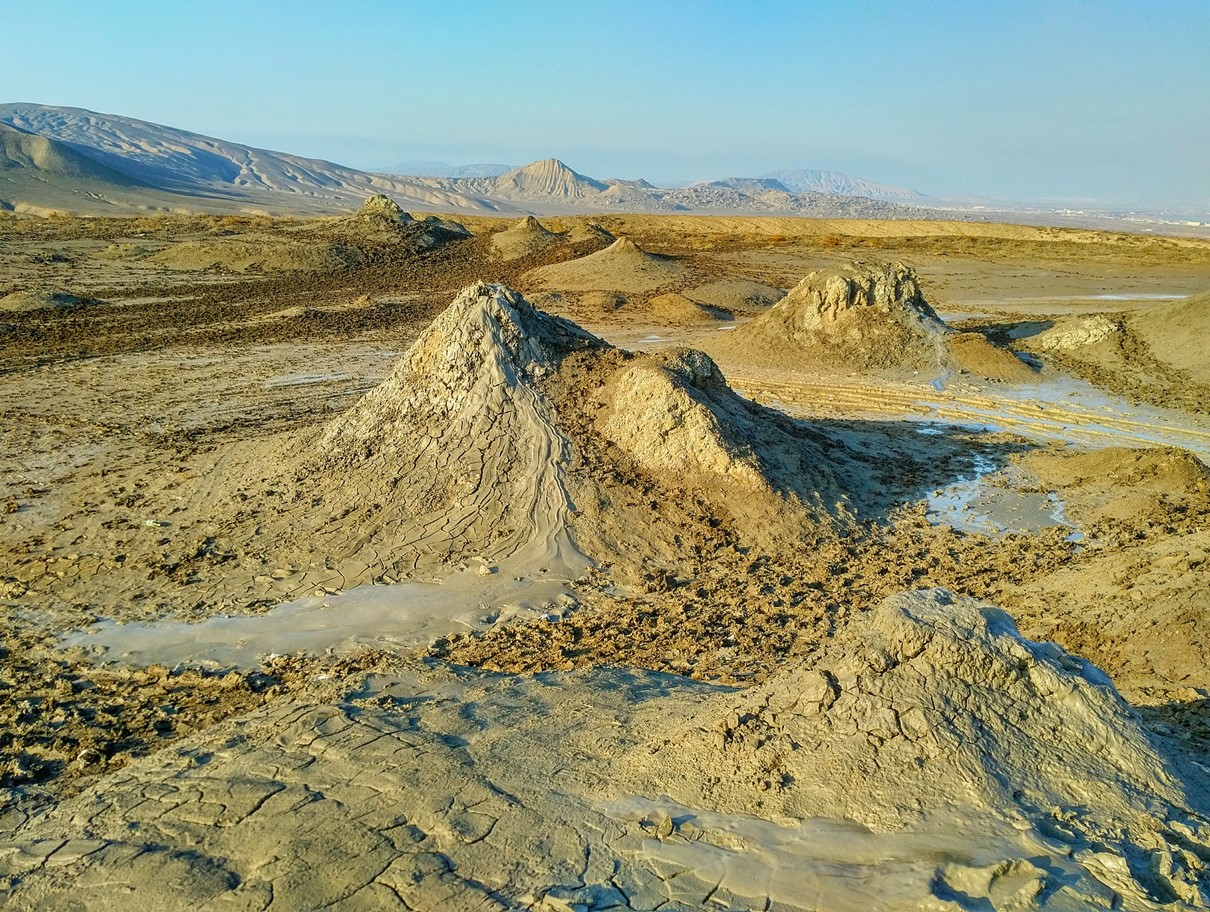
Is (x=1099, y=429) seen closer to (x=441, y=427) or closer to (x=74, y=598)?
(x=441, y=427)

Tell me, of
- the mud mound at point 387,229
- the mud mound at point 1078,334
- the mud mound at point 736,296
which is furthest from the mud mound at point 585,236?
the mud mound at point 1078,334

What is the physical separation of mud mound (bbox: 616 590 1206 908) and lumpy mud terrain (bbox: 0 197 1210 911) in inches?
0.7

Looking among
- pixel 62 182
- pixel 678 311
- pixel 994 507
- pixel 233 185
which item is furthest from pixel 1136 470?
pixel 233 185

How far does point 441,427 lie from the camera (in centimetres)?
889

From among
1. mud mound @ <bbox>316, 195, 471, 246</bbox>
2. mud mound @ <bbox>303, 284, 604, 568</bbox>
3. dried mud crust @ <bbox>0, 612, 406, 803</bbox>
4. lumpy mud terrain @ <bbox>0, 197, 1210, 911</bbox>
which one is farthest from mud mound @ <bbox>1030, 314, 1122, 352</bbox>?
mud mound @ <bbox>316, 195, 471, 246</bbox>

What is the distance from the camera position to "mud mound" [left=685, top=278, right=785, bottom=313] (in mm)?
24219

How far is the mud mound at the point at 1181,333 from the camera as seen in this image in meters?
16.2

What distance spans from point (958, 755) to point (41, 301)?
73.8 feet

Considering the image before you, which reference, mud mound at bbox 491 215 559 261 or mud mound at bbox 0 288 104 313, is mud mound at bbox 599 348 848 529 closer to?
mud mound at bbox 0 288 104 313

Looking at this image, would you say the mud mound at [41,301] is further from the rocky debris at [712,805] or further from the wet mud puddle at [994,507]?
the wet mud puddle at [994,507]

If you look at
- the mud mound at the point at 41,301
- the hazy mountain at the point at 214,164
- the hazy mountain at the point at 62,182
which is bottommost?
the mud mound at the point at 41,301

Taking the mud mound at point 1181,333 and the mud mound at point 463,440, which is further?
the mud mound at point 1181,333

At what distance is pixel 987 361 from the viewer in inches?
632

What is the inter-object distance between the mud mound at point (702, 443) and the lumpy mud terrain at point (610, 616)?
5 cm
